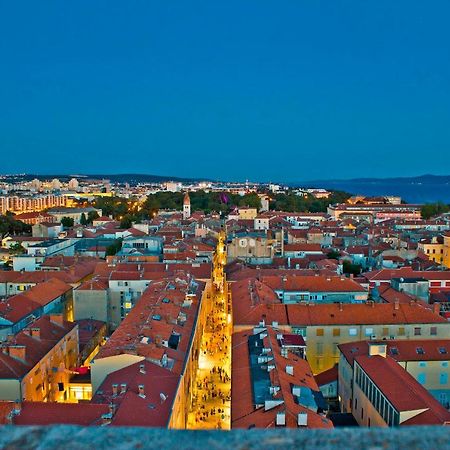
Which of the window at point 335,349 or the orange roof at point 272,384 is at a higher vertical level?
the orange roof at point 272,384

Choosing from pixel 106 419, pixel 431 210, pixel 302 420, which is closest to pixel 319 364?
pixel 302 420

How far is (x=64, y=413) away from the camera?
14.5 meters

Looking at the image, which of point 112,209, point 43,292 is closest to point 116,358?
point 43,292

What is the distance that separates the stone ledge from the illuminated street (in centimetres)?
1729

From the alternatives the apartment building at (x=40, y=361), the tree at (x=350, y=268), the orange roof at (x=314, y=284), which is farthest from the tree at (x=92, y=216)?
the apartment building at (x=40, y=361)

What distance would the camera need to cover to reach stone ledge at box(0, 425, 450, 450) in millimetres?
2176

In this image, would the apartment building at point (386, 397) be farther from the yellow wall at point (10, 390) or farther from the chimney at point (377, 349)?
the yellow wall at point (10, 390)

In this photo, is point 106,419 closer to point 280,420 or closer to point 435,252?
point 280,420

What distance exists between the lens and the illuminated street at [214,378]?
69.8 ft

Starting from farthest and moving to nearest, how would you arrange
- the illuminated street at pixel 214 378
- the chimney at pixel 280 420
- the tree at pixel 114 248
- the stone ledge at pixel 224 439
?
the tree at pixel 114 248 < the illuminated street at pixel 214 378 < the chimney at pixel 280 420 < the stone ledge at pixel 224 439

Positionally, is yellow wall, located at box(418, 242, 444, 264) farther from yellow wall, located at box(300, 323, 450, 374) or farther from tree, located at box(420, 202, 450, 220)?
tree, located at box(420, 202, 450, 220)

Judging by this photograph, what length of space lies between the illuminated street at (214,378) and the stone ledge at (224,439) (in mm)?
17295

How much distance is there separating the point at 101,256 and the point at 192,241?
8.83 m

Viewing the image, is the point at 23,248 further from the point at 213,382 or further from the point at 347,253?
the point at 213,382
